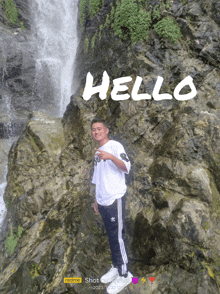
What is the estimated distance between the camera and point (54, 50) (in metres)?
11.0

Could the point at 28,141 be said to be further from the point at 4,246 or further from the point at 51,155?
the point at 4,246

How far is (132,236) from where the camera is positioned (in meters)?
3.77

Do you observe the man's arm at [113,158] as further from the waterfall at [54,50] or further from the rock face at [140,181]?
the waterfall at [54,50]

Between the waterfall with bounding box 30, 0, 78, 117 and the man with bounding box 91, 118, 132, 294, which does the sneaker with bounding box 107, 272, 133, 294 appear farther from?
the waterfall with bounding box 30, 0, 78, 117

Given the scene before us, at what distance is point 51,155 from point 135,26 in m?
5.39

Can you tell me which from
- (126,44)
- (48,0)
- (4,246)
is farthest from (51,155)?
(48,0)

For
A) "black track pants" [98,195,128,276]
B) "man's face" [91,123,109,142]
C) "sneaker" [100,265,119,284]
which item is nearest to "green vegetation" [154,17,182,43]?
"man's face" [91,123,109,142]

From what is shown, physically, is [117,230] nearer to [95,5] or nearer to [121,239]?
[121,239]

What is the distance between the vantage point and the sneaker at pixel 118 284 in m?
2.83

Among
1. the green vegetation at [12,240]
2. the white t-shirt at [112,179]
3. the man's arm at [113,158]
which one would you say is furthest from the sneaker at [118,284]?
the green vegetation at [12,240]

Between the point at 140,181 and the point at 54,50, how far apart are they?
1069 centimetres

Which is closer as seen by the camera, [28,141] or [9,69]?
[28,141]

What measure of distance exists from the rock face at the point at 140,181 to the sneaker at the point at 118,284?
0.21 meters

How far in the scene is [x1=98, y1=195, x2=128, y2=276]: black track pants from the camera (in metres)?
2.82
